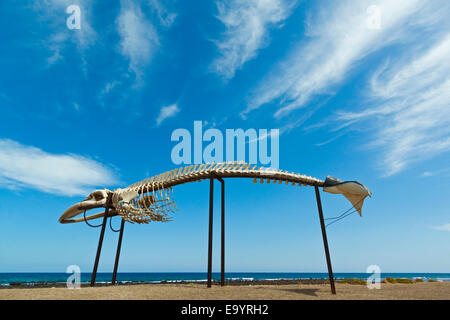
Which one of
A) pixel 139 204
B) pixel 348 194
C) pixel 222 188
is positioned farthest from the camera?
pixel 139 204

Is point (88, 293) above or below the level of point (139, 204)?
below
